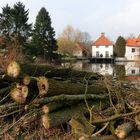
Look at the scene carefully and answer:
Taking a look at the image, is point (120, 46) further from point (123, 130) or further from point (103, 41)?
point (123, 130)

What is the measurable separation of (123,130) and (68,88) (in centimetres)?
140

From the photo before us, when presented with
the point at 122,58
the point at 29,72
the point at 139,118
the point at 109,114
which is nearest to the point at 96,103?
the point at 109,114

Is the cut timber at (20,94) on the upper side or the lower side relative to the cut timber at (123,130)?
upper

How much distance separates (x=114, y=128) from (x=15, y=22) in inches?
2010

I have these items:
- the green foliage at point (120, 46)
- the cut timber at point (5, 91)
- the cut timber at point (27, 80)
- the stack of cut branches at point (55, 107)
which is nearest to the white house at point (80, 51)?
the green foliage at point (120, 46)

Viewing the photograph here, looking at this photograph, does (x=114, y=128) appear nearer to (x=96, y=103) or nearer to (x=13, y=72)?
(x=96, y=103)

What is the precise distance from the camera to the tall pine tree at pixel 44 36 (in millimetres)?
62719

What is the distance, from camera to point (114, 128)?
26.7ft

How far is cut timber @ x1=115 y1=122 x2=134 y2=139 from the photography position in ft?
→ 26.0

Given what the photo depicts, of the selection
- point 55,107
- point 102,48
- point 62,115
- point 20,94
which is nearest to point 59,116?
point 62,115

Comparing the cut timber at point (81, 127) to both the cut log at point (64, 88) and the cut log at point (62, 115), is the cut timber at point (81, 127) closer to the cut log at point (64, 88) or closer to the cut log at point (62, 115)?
the cut log at point (62, 115)

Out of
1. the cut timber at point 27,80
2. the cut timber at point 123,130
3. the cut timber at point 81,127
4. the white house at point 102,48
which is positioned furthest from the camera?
the white house at point 102,48

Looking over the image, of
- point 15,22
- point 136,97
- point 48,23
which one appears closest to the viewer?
point 136,97

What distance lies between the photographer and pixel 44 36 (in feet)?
218
